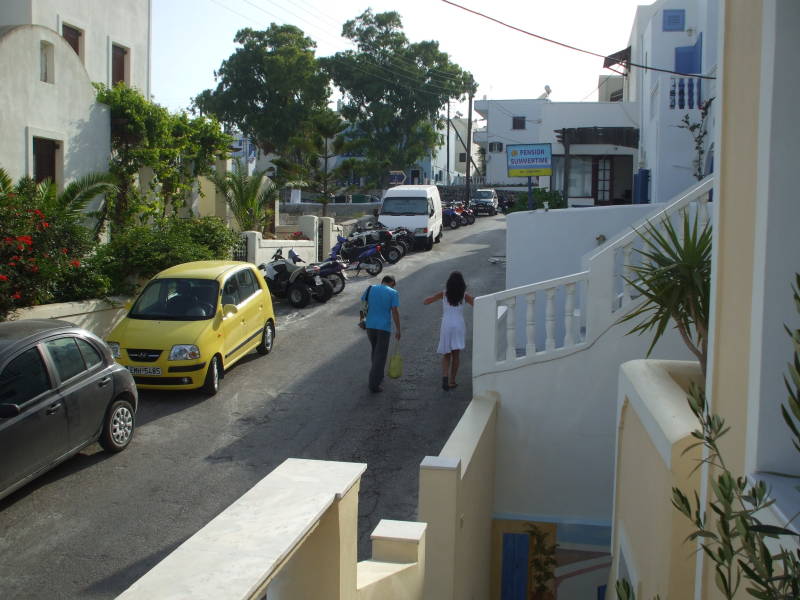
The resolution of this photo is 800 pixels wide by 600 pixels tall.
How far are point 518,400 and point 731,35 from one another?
5.57 meters

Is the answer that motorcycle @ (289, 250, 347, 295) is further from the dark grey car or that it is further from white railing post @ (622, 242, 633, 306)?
white railing post @ (622, 242, 633, 306)

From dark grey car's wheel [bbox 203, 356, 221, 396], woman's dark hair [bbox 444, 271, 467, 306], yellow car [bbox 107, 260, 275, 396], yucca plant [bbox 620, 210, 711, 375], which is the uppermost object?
yucca plant [bbox 620, 210, 711, 375]

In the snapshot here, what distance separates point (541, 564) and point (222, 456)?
3.75 meters

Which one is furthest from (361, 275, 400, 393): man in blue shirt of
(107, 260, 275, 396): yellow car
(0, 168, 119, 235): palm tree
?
(0, 168, 119, 235): palm tree

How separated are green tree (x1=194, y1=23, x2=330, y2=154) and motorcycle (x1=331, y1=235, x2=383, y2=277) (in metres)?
24.9

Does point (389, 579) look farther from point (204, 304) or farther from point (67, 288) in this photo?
point (67, 288)

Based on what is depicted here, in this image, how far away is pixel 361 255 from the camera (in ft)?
74.3

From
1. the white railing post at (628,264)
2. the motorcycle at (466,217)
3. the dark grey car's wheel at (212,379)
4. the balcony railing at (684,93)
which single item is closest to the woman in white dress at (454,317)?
the white railing post at (628,264)

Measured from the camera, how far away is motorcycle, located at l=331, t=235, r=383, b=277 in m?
22.8

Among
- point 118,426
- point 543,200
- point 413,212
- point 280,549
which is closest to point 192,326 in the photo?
point 118,426

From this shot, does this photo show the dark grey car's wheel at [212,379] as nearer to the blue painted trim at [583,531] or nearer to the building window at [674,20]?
the blue painted trim at [583,531]

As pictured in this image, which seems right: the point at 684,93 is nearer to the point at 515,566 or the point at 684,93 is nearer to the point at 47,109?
the point at 515,566

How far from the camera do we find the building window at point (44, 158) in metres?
16.1

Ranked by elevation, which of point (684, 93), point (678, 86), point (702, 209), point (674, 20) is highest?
point (674, 20)
